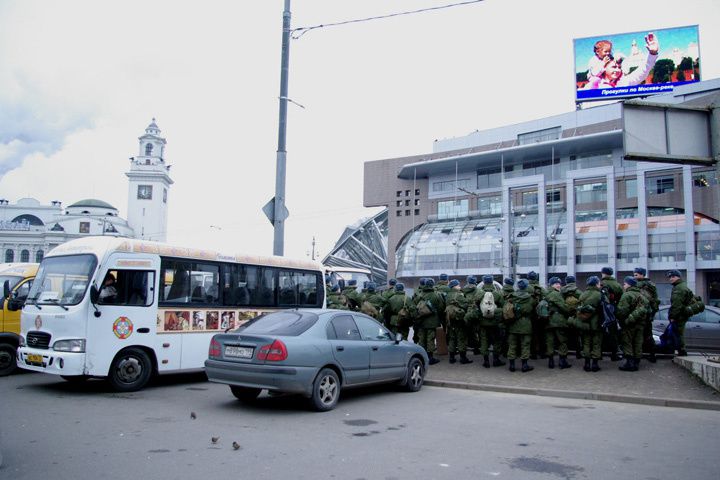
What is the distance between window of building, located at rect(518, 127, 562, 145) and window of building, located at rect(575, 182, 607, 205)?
6796 millimetres

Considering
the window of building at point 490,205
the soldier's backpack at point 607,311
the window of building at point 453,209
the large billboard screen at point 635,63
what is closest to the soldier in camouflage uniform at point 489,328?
the soldier's backpack at point 607,311

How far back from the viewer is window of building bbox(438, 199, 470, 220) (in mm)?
61938

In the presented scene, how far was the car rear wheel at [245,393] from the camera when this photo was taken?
902cm

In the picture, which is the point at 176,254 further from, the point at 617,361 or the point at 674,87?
the point at 674,87

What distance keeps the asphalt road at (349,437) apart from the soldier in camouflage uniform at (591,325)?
5.93ft

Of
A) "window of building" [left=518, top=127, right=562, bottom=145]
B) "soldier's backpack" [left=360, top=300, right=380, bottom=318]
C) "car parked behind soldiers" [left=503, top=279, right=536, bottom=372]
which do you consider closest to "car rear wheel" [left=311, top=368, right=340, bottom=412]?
"car parked behind soldiers" [left=503, top=279, right=536, bottom=372]

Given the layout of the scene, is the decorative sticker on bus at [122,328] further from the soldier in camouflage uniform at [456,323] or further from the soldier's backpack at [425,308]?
the soldier in camouflage uniform at [456,323]

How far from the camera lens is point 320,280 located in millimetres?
14172

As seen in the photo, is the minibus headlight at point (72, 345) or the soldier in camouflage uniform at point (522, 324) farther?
the soldier in camouflage uniform at point (522, 324)

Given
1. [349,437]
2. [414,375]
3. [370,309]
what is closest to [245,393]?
[349,437]

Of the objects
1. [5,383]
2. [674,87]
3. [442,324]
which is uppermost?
[674,87]

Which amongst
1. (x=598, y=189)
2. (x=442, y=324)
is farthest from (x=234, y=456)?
(x=598, y=189)

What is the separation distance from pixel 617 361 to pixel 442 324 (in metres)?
3.80

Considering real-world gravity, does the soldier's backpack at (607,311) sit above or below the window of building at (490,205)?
below
